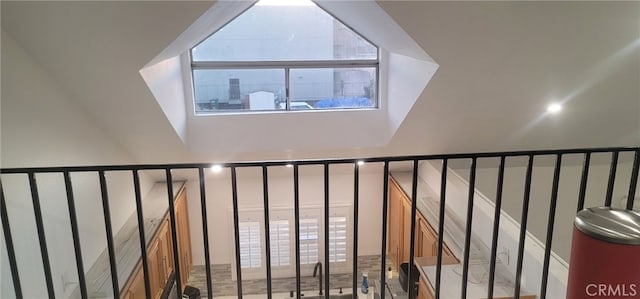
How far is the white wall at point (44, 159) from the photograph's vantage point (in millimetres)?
2217

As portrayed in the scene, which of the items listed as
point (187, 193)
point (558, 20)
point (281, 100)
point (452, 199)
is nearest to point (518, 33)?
point (558, 20)

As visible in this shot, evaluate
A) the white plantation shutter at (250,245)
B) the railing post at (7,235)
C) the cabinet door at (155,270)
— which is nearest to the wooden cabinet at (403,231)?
the white plantation shutter at (250,245)

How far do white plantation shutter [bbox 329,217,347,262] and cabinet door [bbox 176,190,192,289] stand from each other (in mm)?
1807

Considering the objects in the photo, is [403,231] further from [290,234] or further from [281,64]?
[281,64]

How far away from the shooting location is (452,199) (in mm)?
4129

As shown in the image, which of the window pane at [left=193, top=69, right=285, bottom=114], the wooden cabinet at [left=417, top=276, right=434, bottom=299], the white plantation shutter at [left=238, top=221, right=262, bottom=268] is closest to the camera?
the wooden cabinet at [left=417, top=276, right=434, bottom=299]

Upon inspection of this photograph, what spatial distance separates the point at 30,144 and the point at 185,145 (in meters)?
1.76

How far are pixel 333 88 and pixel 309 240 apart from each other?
2140 millimetres

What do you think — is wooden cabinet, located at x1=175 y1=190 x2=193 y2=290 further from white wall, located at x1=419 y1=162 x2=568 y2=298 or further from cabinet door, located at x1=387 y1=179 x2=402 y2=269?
white wall, located at x1=419 y1=162 x2=568 y2=298

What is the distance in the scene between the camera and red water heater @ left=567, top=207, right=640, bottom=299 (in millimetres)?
1016

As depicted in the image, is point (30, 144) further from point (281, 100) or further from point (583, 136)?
point (583, 136)

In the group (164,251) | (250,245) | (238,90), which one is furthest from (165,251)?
(238,90)

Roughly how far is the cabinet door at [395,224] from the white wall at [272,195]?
0.87 ft

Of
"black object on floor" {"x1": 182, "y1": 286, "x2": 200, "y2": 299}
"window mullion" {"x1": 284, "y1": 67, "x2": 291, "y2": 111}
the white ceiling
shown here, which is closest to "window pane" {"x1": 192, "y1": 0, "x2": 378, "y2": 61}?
"window mullion" {"x1": 284, "y1": 67, "x2": 291, "y2": 111}
